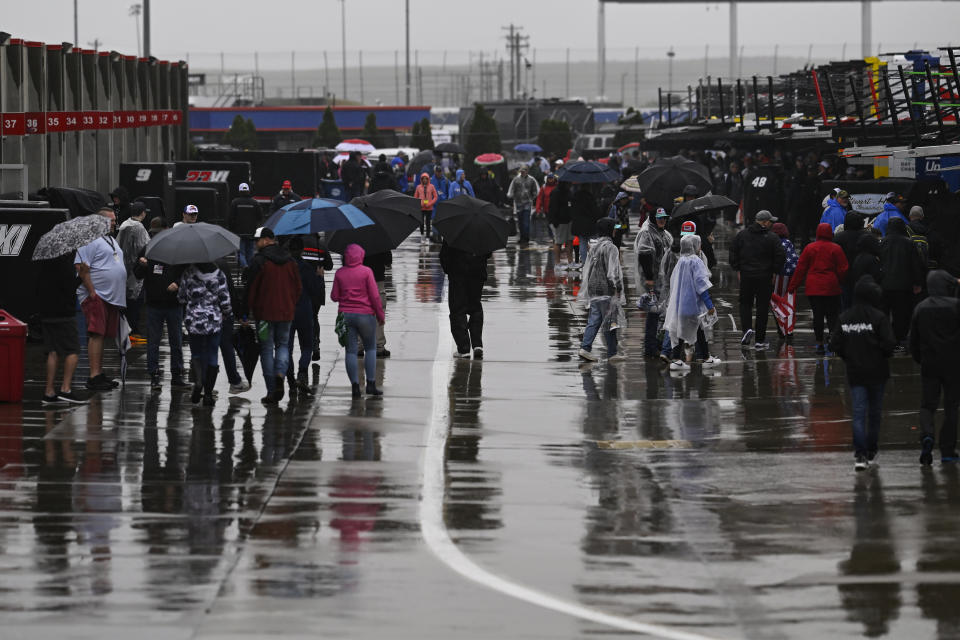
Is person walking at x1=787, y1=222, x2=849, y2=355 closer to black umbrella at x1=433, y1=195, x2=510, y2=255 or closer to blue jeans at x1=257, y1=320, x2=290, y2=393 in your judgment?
black umbrella at x1=433, y1=195, x2=510, y2=255

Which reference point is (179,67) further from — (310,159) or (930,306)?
(930,306)

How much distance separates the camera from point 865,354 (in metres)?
12.0

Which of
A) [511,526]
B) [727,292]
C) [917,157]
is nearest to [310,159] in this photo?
[727,292]

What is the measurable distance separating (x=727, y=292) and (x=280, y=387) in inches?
444

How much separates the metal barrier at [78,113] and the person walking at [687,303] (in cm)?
898

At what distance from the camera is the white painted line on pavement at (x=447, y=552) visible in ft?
27.0

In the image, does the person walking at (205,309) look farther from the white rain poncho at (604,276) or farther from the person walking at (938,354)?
the person walking at (938,354)

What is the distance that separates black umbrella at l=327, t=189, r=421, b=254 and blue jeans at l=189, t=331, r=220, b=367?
2.33 meters

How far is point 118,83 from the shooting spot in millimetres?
32188

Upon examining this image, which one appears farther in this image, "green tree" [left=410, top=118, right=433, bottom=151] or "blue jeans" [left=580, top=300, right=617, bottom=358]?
"green tree" [left=410, top=118, right=433, bottom=151]

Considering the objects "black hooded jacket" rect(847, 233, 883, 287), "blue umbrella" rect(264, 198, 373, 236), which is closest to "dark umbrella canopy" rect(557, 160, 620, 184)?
"black hooded jacket" rect(847, 233, 883, 287)

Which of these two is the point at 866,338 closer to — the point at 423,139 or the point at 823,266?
the point at 823,266

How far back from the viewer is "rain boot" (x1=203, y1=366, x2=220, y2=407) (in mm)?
14344

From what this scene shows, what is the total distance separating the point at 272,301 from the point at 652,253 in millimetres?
5121
